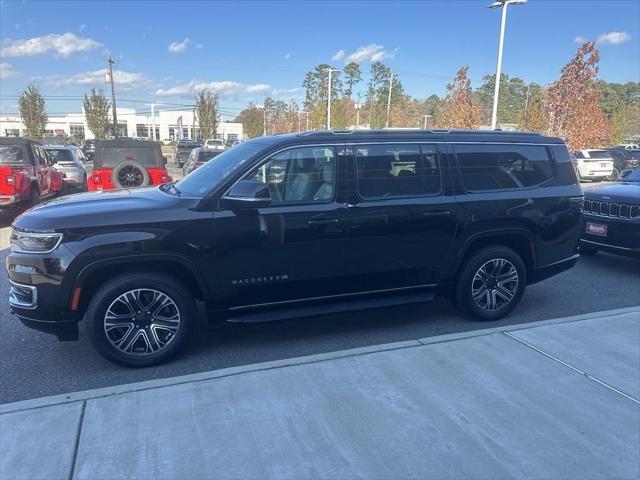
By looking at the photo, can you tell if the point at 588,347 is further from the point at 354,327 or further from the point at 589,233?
the point at 589,233

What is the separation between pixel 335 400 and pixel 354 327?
1629 mm

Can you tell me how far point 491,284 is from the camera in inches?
204

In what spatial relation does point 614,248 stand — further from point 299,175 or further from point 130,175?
point 130,175

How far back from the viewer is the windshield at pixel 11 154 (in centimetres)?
1160

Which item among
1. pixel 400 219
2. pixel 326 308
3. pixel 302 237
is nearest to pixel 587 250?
pixel 400 219

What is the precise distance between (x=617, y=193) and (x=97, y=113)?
5848 cm

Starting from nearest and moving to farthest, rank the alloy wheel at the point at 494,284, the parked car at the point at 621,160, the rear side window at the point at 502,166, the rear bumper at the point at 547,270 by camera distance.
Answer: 1. the rear side window at the point at 502,166
2. the alloy wheel at the point at 494,284
3. the rear bumper at the point at 547,270
4. the parked car at the point at 621,160

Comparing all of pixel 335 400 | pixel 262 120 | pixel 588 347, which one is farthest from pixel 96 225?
pixel 262 120

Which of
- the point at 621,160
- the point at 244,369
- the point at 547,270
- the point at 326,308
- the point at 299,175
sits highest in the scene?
the point at 299,175

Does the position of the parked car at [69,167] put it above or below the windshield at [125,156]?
below

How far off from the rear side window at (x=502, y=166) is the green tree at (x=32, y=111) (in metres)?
56.2

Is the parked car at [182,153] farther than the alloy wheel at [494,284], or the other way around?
the parked car at [182,153]

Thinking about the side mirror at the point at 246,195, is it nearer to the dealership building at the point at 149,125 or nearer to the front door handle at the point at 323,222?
the front door handle at the point at 323,222

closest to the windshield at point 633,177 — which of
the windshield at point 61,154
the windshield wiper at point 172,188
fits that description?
the windshield wiper at point 172,188
